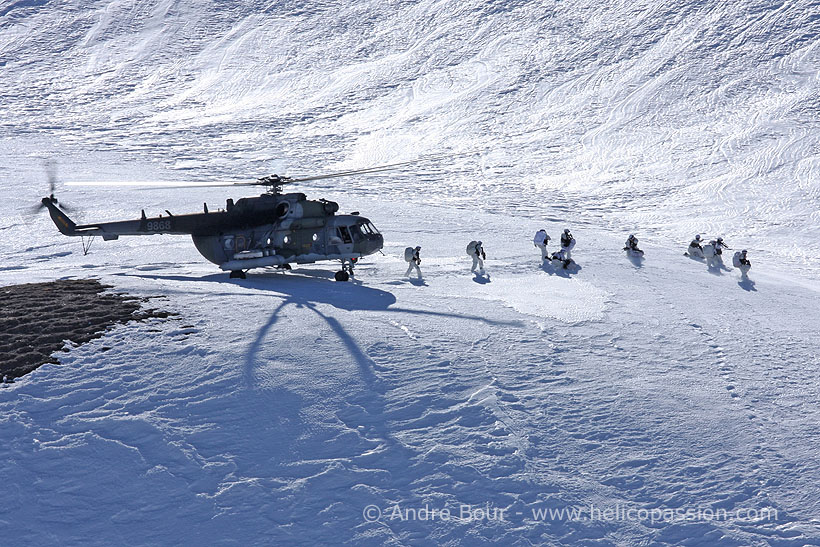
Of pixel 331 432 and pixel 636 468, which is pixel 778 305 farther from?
pixel 331 432

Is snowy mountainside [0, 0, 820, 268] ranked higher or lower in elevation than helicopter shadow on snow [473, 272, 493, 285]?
higher

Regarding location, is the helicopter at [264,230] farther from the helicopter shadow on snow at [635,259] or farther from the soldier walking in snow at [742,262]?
the soldier walking in snow at [742,262]

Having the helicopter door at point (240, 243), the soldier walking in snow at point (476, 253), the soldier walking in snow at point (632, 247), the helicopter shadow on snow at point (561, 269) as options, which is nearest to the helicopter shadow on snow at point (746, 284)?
the soldier walking in snow at point (632, 247)

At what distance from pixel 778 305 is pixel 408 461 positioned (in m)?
11.2

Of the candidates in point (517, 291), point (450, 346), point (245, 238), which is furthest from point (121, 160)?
point (450, 346)

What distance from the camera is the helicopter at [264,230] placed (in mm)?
18047

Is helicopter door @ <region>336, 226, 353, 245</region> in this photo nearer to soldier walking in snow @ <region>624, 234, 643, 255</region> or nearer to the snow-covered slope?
the snow-covered slope

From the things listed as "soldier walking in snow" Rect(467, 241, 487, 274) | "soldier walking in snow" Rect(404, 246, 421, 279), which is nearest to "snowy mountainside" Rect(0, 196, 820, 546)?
"soldier walking in snow" Rect(404, 246, 421, 279)

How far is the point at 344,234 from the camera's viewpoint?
18.2 m

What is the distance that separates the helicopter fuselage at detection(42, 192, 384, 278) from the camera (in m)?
18.0

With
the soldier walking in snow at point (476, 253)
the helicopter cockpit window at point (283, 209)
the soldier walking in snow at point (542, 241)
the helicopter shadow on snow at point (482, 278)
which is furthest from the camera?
the soldier walking in snow at point (542, 241)

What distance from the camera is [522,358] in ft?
42.3

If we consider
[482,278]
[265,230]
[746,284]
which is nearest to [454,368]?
[482,278]

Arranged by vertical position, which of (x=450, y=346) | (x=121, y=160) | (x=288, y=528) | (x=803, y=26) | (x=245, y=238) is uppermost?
(x=803, y=26)
